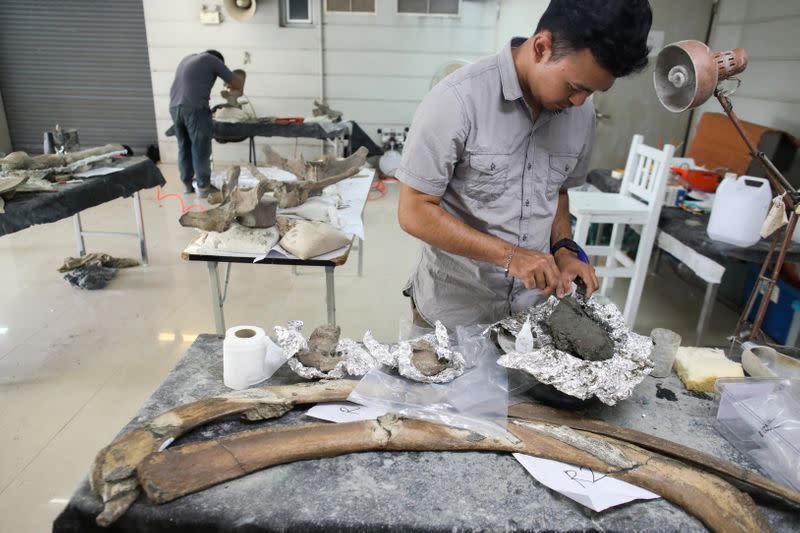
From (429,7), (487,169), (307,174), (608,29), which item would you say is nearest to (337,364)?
(487,169)

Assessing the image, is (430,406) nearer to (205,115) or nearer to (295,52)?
(205,115)

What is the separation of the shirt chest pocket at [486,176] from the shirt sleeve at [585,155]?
0.92 feet

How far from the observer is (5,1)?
696 cm

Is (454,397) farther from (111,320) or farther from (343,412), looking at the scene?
(111,320)

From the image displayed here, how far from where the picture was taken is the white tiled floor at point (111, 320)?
2059mm

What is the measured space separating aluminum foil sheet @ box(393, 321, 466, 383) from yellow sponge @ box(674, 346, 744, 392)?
1.98 feet

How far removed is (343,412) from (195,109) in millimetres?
4959

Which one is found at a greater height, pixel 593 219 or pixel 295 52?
pixel 295 52

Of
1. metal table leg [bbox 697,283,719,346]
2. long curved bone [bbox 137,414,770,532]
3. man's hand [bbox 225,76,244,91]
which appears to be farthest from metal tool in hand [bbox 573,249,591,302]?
man's hand [bbox 225,76,244,91]

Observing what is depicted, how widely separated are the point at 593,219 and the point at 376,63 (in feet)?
16.3

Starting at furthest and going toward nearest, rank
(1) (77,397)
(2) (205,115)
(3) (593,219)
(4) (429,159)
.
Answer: (2) (205,115), (3) (593,219), (1) (77,397), (4) (429,159)

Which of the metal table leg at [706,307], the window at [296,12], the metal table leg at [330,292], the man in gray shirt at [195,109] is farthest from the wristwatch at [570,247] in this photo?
the window at [296,12]

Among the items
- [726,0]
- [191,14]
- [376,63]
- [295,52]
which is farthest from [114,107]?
[726,0]

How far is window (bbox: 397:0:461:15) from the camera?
686cm
